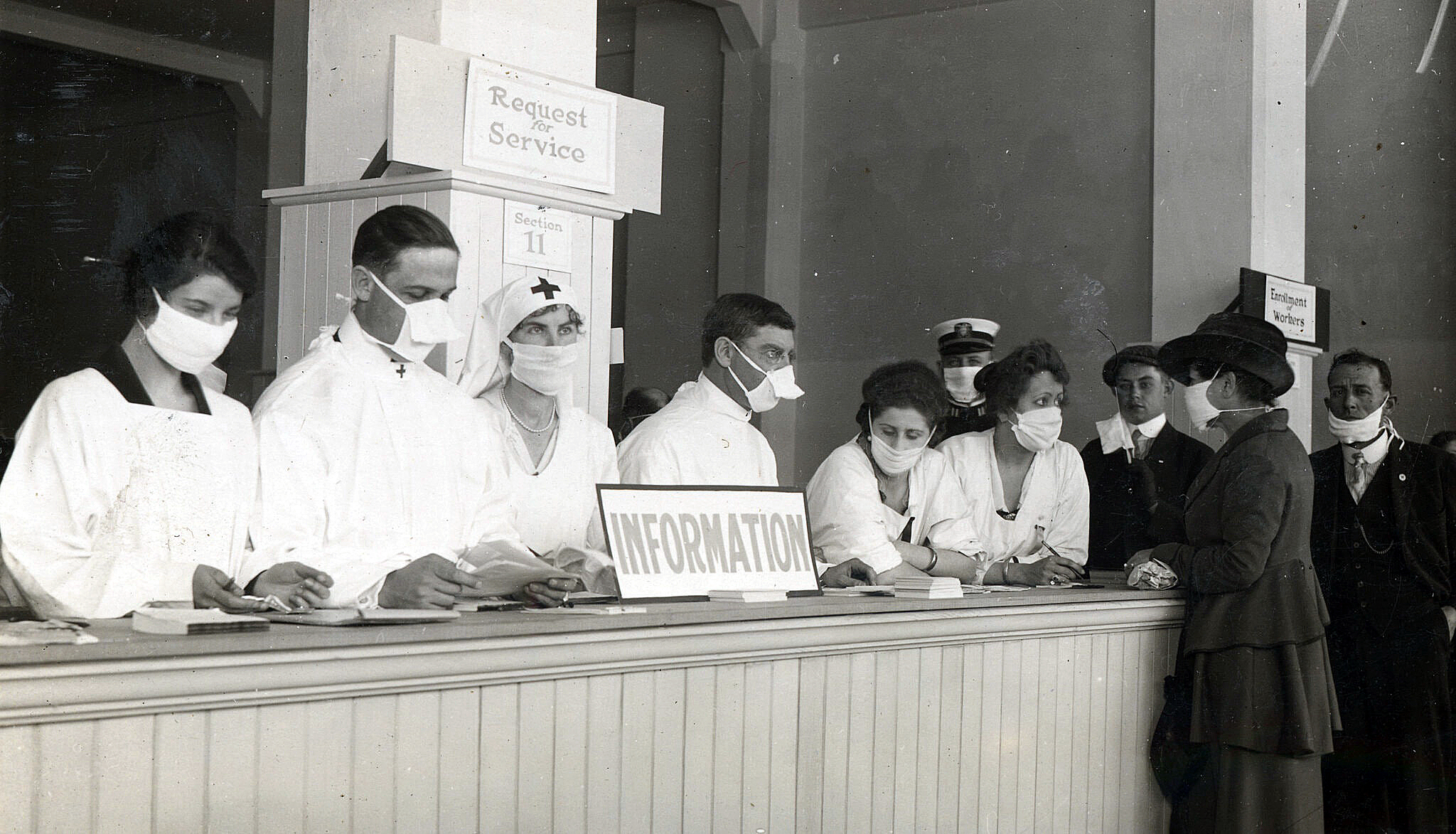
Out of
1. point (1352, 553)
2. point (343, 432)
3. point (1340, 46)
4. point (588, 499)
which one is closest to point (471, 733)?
point (343, 432)

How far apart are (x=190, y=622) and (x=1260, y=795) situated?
3253mm

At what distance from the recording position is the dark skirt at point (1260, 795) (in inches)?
166

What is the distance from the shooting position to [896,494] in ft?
15.0

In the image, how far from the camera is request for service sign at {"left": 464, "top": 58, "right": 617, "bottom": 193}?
12.0ft

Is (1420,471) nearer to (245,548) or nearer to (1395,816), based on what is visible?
(1395,816)

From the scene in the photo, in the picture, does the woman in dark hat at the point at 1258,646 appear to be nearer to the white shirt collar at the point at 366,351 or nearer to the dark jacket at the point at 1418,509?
the dark jacket at the point at 1418,509

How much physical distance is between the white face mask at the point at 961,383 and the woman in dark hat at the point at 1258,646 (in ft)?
4.40

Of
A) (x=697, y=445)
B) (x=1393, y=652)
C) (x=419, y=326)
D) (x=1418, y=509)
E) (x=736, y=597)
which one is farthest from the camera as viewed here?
(x=1418, y=509)

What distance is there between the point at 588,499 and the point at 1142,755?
1884 millimetres

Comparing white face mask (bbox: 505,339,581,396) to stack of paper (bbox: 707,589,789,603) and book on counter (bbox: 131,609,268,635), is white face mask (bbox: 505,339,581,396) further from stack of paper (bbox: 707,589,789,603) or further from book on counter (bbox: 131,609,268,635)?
book on counter (bbox: 131,609,268,635)

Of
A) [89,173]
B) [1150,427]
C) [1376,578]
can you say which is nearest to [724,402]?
[1150,427]

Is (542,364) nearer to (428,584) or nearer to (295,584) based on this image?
(428,584)

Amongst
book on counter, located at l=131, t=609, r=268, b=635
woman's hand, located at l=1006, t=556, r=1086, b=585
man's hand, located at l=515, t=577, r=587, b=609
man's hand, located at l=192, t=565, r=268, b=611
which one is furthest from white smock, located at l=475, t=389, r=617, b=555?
woman's hand, located at l=1006, t=556, r=1086, b=585

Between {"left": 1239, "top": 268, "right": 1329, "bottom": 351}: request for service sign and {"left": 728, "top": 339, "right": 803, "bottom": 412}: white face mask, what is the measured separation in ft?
9.18
